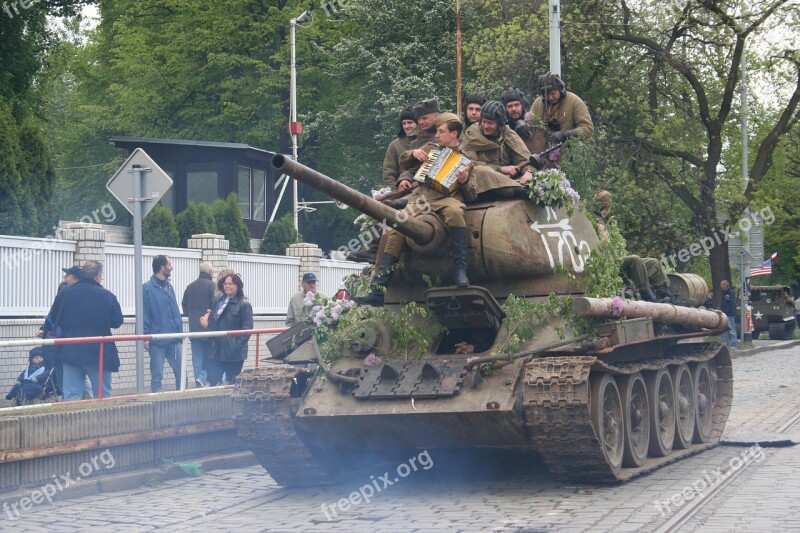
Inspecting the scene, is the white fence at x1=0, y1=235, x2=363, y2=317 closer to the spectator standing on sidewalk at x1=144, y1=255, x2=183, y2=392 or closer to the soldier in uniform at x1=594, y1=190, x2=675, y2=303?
the spectator standing on sidewalk at x1=144, y1=255, x2=183, y2=392

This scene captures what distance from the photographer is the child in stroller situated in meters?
11.4

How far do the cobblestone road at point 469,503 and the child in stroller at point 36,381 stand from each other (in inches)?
61.2

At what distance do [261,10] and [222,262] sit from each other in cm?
2304

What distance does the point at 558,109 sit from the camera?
12930 mm

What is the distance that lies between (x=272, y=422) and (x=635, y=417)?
3462mm

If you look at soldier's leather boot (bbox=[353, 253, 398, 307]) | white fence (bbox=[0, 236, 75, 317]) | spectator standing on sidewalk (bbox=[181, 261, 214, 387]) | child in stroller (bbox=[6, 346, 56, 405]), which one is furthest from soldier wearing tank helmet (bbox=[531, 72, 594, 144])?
white fence (bbox=[0, 236, 75, 317])

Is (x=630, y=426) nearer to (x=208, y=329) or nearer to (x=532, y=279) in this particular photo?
(x=532, y=279)

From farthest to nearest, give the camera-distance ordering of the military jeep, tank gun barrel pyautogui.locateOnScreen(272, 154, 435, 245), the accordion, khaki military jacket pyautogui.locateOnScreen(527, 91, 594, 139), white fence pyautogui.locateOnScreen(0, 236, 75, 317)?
the military jeep < white fence pyautogui.locateOnScreen(0, 236, 75, 317) < khaki military jacket pyautogui.locateOnScreen(527, 91, 594, 139) < the accordion < tank gun barrel pyautogui.locateOnScreen(272, 154, 435, 245)

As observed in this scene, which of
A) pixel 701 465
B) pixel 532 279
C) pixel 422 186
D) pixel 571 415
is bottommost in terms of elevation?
pixel 701 465

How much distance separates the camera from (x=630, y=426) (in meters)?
10.8

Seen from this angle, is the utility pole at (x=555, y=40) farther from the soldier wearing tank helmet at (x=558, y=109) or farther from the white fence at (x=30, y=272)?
the white fence at (x=30, y=272)

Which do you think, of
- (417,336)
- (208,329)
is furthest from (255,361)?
(417,336)

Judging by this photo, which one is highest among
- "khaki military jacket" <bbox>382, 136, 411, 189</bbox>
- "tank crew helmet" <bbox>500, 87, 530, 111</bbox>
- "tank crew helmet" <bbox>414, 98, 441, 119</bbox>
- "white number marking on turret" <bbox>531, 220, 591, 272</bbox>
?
"tank crew helmet" <bbox>500, 87, 530, 111</bbox>

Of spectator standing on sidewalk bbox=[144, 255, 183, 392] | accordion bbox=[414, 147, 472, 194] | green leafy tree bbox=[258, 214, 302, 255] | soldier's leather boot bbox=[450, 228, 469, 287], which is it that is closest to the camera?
soldier's leather boot bbox=[450, 228, 469, 287]
